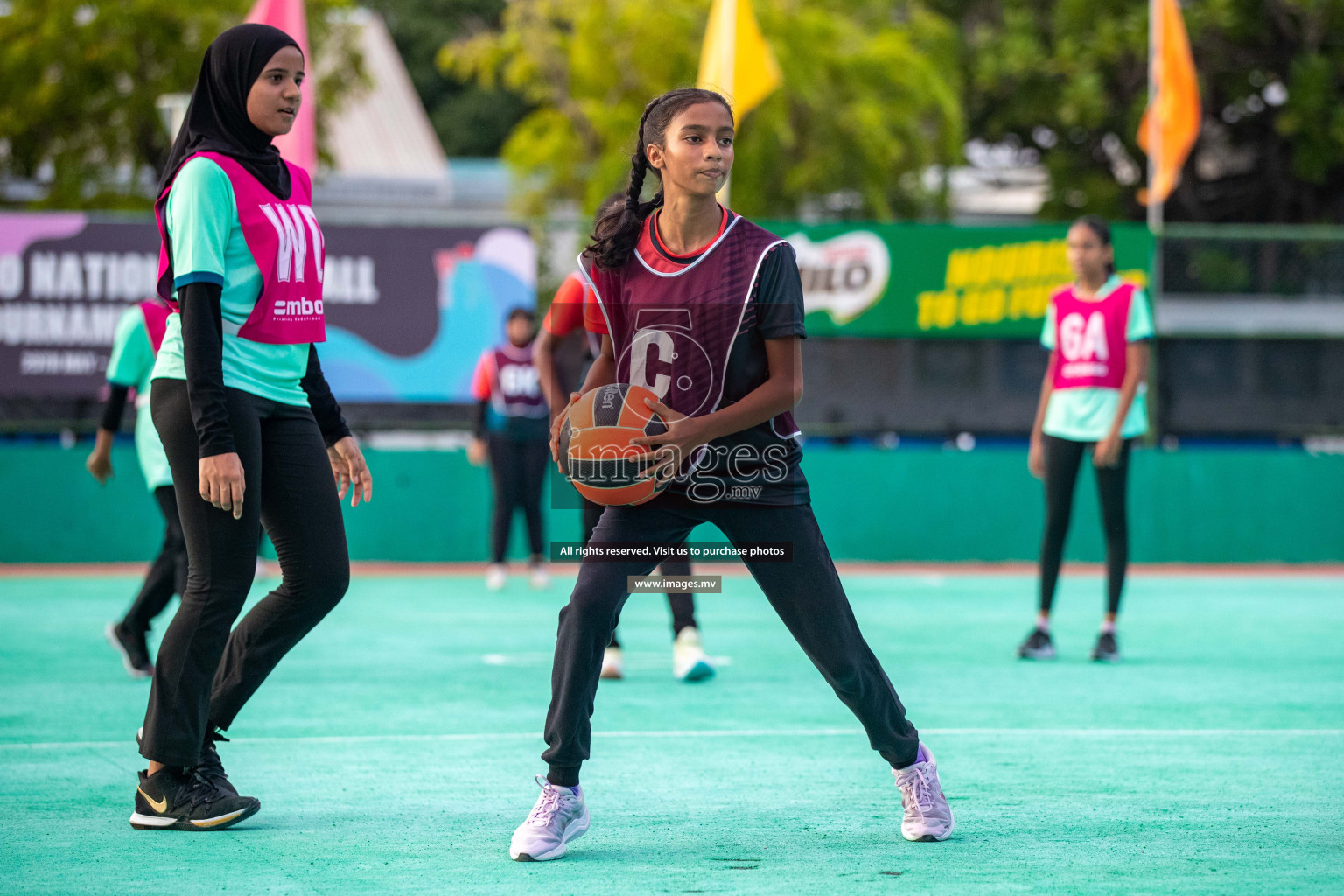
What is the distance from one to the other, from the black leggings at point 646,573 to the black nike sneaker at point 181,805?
0.97 metres

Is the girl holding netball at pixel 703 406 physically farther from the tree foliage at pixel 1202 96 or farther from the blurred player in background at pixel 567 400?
the tree foliage at pixel 1202 96

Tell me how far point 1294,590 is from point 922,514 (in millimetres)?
3382

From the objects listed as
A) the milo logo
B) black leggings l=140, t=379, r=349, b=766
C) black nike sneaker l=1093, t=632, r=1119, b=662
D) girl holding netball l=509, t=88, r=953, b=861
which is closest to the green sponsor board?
the milo logo

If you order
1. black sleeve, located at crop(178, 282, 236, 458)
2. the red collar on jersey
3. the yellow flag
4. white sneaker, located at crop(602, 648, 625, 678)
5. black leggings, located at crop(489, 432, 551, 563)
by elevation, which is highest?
the yellow flag

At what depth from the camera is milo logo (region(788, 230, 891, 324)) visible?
14320mm

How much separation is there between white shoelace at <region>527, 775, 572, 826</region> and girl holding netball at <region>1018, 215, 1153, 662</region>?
472cm

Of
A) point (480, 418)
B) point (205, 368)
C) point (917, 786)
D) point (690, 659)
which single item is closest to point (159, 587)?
point (690, 659)

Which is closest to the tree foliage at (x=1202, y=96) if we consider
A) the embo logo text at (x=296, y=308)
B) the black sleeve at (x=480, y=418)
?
the black sleeve at (x=480, y=418)

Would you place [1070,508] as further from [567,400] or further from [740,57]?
[740,57]

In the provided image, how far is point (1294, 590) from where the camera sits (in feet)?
41.7

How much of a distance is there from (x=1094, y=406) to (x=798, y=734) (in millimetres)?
3114

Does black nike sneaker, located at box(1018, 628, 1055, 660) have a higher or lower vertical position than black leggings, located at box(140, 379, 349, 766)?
lower

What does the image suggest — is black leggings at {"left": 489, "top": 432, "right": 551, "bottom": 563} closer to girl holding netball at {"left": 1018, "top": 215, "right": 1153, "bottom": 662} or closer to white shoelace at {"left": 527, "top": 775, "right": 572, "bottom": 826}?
girl holding netball at {"left": 1018, "top": 215, "right": 1153, "bottom": 662}

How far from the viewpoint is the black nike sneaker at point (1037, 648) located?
28.0 ft
